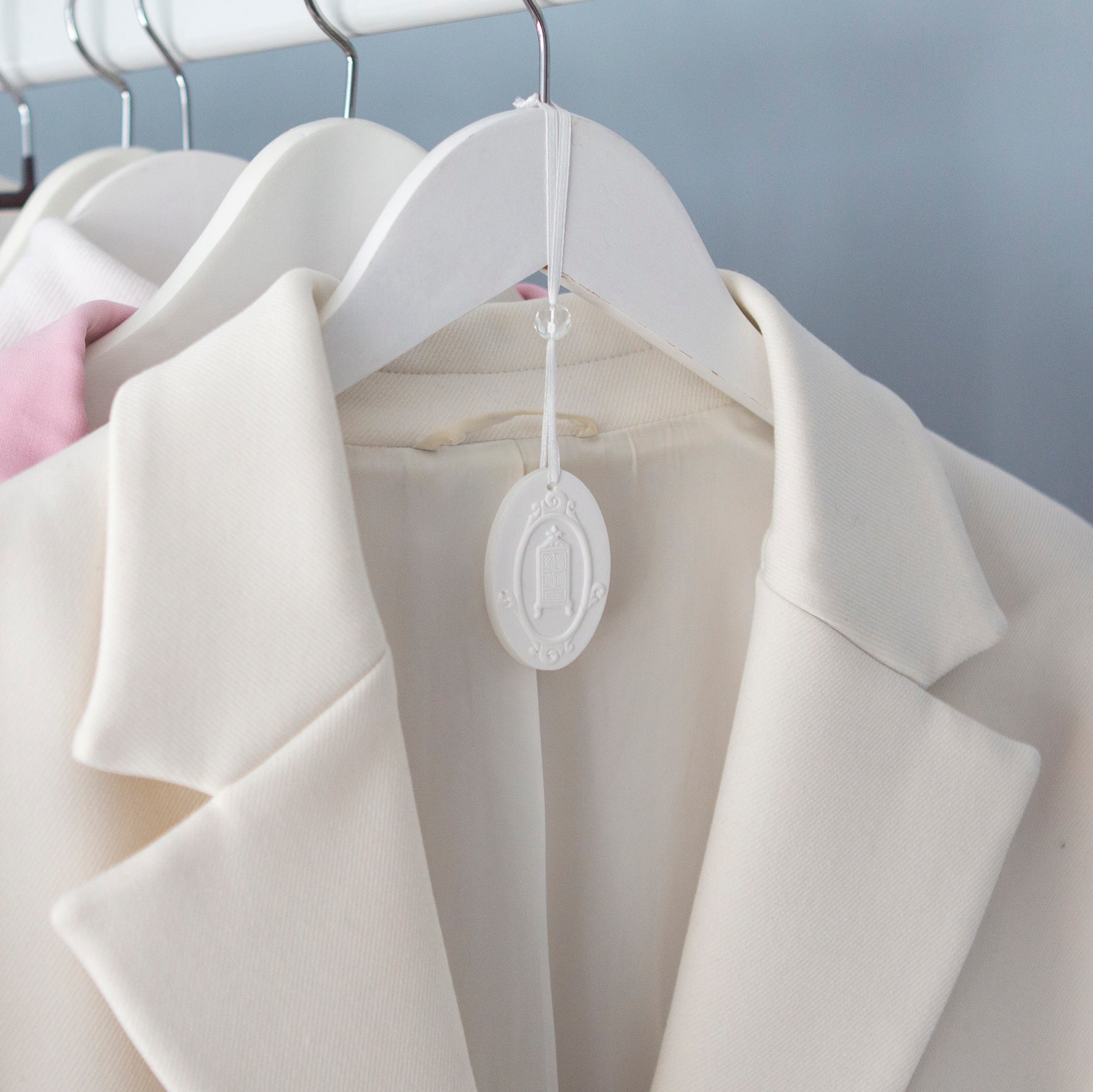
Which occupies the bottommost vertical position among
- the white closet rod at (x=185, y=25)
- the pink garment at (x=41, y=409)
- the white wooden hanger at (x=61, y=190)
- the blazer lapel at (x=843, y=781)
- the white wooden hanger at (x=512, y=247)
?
the blazer lapel at (x=843, y=781)

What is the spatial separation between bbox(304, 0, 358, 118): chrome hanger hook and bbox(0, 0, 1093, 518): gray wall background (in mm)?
425

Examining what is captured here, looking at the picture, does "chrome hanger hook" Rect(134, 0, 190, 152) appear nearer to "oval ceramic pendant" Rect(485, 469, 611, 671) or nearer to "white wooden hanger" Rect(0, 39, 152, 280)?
"white wooden hanger" Rect(0, 39, 152, 280)

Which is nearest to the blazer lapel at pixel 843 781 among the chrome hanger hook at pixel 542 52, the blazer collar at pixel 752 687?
the blazer collar at pixel 752 687

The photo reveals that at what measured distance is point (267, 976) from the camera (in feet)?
1.37

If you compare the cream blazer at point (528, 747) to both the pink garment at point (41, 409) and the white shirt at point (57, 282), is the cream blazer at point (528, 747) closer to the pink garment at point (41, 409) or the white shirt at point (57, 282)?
the pink garment at point (41, 409)

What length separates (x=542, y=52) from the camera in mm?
462

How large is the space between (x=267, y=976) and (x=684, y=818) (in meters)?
0.23

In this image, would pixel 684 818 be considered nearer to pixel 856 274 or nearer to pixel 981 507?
pixel 981 507

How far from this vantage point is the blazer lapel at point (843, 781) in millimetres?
481

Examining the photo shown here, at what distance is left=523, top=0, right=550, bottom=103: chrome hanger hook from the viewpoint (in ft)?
1.47

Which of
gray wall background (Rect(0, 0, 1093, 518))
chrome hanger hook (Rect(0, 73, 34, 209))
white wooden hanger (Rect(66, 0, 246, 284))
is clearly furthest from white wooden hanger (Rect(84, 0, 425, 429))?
gray wall background (Rect(0, 0, 1093, 518))

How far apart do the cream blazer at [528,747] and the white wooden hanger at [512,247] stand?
0.09 feet

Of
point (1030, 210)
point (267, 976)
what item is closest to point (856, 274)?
point (1030, 210)

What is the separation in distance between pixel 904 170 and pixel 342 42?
1.60 ft
